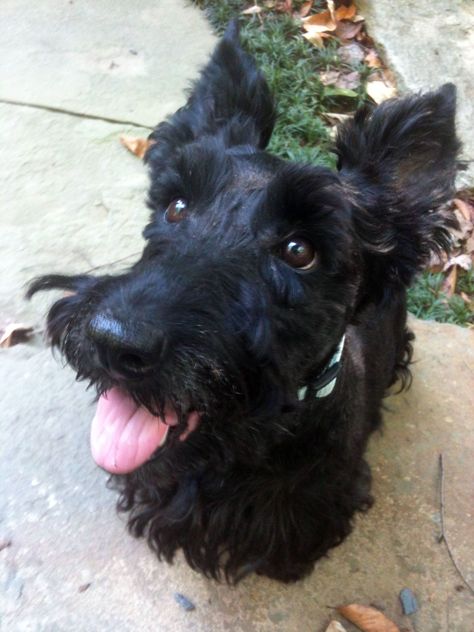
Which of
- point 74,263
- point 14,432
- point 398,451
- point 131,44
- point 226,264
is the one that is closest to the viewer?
point 226,264

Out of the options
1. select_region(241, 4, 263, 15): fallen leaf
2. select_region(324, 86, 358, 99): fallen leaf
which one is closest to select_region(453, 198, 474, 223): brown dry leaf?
select_region(324, 86, 358, 99): fallen leaf

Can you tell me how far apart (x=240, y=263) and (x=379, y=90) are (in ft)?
9.81

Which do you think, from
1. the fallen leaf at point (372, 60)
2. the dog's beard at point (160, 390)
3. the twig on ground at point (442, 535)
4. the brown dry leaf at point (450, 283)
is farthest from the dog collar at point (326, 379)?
the fallen leaf at point (372, 60)

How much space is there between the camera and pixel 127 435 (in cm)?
166

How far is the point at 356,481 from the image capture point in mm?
2422

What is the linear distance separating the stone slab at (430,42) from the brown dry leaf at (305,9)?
0.36m

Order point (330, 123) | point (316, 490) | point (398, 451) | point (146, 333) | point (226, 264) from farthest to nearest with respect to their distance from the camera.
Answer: point (330, 123)
point (398, 451)
point (316, 490)
point (226, 264)
point (146, 333)

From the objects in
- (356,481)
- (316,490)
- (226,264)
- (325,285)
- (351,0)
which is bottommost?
(356,481)

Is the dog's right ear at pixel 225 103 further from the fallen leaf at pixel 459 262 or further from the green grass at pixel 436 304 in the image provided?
the fallen leaf at pixel 459 262

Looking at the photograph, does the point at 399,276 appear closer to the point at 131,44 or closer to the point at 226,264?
the point at 226,264

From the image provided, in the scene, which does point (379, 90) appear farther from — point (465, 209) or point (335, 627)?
point (335, 627)

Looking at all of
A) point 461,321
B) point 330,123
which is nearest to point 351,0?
point 330,123

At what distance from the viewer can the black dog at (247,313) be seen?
147 centimetres

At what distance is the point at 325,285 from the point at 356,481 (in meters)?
0.99
